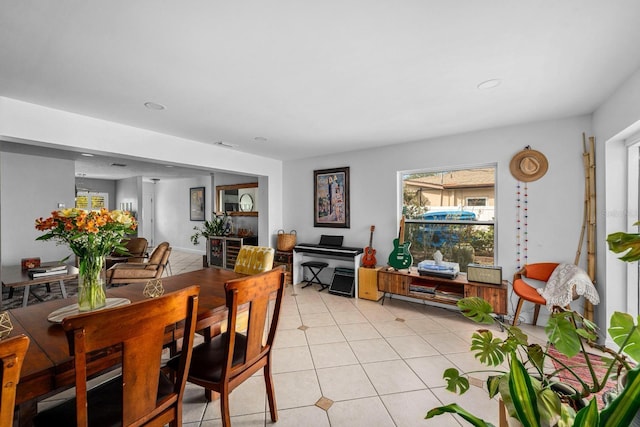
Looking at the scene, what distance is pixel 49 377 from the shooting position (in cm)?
108

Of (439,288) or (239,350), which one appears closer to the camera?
(239,350)

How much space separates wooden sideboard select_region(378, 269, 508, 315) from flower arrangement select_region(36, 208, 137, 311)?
10.9 ft

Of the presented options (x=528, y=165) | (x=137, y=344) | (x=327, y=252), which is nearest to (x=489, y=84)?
(x=528, y=165)

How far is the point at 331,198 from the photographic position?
4.97 m

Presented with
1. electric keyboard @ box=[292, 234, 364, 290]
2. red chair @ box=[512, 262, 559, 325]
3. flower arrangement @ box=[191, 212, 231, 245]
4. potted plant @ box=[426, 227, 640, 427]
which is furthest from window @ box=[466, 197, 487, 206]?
flower arrangement @ box=[191, 212, 231, 245]

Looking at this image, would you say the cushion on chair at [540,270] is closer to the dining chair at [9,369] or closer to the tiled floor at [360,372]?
the tiled floor at [360,372]

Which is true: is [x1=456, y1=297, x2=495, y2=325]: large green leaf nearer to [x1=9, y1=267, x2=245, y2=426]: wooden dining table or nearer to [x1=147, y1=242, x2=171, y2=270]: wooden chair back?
[x1=9, y1=267, x2=245, y2=426]: wooden dining table

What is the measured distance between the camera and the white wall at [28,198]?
4867mm

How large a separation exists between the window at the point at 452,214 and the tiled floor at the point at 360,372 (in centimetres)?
89

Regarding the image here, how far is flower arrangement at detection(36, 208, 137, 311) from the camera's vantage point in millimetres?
1520

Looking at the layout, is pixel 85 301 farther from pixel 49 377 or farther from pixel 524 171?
pixel 524 171

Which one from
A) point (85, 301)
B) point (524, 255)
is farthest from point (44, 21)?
point (524, 255)

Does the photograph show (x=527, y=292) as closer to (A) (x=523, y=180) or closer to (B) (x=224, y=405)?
(A) (x=523, y=180)

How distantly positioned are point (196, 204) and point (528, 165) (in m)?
8.05
